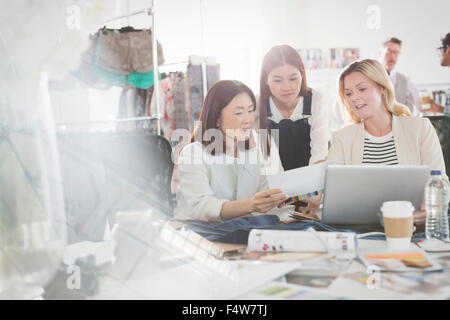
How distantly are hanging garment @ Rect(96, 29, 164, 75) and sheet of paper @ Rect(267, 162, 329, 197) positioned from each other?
7.02 ft

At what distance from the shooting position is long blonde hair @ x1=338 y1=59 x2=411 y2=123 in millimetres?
1864

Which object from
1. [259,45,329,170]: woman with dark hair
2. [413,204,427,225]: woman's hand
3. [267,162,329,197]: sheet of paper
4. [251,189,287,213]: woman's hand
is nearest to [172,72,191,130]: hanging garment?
[259,45,329,170]: woman with dark hair

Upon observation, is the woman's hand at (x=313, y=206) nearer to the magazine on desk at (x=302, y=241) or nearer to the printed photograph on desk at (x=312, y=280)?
the magazine on desk at (x=302, y=241)

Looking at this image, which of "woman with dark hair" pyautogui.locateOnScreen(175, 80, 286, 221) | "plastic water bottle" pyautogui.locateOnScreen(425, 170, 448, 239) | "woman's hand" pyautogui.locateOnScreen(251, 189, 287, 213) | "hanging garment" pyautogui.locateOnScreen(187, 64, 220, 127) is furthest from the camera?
"hanging garment" pyautogui.locateOnScreen(187, 64, 220, 127)

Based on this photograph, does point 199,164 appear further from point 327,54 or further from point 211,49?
point 327,54

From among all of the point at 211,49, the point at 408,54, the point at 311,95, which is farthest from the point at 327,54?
the point at 311,95

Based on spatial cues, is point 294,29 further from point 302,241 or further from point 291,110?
point 302,241

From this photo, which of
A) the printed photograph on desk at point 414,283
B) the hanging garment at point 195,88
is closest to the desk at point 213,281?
the printed photograph on desk at point 414,283

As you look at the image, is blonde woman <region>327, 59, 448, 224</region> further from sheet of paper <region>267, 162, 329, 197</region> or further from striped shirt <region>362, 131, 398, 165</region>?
sheet of paper <region>267, 162, 329, 197</region>

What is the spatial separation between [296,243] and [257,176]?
79 cm

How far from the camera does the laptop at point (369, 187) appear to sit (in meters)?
1.15

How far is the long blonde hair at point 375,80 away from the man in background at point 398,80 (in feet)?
4.52

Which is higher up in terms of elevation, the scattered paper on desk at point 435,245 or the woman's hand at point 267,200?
the woman's hand at point 267,200

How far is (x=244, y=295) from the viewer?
75 centimetres
